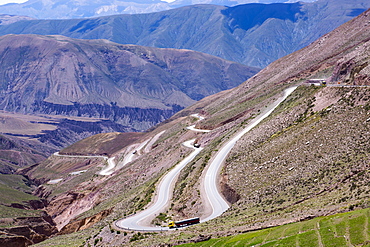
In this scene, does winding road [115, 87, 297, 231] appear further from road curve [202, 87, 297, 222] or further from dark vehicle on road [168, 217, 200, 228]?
→ dark vehicle on road [168, 217, 200, 228]

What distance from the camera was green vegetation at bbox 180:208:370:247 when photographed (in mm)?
25109

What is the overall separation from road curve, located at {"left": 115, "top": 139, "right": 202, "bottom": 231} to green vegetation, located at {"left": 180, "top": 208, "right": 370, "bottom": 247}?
15953mm

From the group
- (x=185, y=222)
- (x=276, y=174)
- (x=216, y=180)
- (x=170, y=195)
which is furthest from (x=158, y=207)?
(x=276, y=174)

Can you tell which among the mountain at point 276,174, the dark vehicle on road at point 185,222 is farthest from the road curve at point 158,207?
the mountain at point 276,174

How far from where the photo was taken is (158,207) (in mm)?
54562

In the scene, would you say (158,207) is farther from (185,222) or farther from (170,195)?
(185,222)

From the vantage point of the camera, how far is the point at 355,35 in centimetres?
10269

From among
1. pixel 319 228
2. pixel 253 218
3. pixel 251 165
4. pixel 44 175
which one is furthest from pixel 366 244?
pixel 44 175

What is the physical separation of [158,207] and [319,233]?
29.5 m

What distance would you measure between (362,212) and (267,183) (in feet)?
59.2

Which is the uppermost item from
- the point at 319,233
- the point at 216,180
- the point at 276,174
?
the point at 319,233

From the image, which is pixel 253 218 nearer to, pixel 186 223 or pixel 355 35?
pixel 186 223

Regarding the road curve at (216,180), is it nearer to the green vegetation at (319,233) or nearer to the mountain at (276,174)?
the mountain at (276,174)

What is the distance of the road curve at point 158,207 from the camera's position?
47481mm
